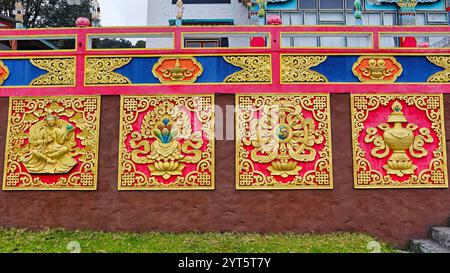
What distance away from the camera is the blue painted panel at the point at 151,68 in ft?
16.3

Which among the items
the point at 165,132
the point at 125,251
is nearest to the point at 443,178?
the point at 165,132

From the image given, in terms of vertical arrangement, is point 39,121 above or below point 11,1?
below

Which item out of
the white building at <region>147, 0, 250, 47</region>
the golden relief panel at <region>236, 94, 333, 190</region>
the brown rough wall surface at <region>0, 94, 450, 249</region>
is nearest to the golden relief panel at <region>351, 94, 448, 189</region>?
the brown rough wall surface at <region>0, 94, 450, 249</region>

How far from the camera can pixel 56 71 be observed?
16.5 feet

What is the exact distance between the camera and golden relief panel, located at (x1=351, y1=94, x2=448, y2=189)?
477cm

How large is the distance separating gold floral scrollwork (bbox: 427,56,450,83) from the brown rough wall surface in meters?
1.39

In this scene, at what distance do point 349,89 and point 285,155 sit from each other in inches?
47.0

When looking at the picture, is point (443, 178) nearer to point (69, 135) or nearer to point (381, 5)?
point (69, 135)

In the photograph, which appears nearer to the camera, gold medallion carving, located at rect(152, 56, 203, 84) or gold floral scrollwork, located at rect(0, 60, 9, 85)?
gold medallion carving, located at rect(152, 56, 203, 84)

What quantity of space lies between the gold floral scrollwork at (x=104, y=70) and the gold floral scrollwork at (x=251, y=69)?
135 centimetres

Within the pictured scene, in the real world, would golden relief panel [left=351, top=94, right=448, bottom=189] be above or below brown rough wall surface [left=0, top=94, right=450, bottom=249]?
above

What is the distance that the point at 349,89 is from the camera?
4910 millimetres

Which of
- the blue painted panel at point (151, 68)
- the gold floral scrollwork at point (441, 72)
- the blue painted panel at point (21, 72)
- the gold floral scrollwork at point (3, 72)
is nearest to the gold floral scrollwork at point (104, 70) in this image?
the blue painted panel at point (151, 68)

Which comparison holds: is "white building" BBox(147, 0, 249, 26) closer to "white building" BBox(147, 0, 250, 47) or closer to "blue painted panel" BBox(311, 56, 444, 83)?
"white building" BBox(147, 0, 250, 47)
